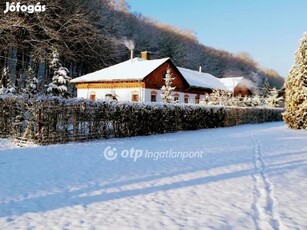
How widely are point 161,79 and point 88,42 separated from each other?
789 cm

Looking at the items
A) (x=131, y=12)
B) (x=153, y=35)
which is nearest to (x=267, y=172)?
(x=153, y=35)

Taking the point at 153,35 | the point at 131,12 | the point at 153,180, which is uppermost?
the point at 131,12

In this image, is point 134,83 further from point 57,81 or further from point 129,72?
point 57,81

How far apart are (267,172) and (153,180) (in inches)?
119

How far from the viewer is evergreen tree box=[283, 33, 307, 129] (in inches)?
837

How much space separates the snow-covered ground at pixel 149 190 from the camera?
4.77m

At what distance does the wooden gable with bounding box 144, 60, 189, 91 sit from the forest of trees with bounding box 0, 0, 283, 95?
6293 millimetres

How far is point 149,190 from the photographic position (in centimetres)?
648

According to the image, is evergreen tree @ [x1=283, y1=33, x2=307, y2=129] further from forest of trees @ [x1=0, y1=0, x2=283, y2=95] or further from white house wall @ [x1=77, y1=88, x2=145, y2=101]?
forest of trees @ [x1=0, y1=0, x2=283, y2=95]

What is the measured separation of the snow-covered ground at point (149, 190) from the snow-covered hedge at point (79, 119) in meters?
1.81

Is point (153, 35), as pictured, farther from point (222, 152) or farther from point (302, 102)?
point (222, 152)

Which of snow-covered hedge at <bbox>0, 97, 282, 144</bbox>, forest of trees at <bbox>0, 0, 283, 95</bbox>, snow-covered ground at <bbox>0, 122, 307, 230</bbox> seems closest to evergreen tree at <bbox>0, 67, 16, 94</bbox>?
forest of trees at <bbox>0, 0, 283, 95</bbox>

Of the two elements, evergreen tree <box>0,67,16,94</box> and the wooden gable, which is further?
the wooden gable

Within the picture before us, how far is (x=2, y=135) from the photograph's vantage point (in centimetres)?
1455
